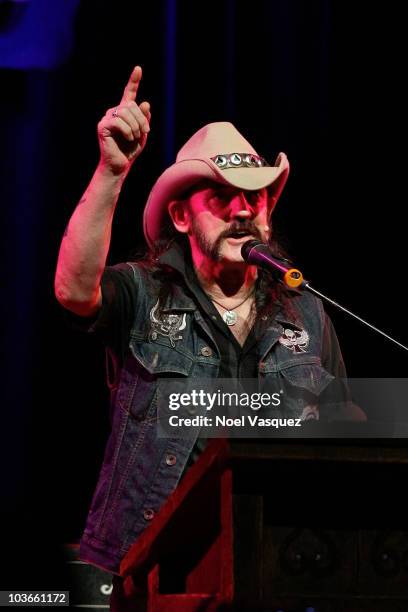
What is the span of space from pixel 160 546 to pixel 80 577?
126 centimetres

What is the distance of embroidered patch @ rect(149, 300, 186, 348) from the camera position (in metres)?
2.47

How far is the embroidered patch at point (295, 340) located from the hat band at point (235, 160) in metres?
0.46

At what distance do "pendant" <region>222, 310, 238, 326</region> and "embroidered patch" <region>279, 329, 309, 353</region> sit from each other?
129mm

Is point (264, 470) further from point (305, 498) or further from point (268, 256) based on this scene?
point (268, 256)

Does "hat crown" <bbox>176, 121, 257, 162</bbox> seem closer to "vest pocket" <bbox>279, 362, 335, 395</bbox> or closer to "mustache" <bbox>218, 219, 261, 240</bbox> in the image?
"mustache" <bbox>218, 219, 261, 240</bbox>

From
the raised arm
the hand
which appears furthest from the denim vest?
the hand

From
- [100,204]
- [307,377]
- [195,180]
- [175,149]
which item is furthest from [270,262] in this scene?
[175,149]

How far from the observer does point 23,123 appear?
3.52 m

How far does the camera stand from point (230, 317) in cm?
257

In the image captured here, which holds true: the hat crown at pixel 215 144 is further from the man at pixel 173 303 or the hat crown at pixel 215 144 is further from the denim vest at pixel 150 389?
the denim vest at pixel 150 389

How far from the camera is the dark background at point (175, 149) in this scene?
3.48 meters

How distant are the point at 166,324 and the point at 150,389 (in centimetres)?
19

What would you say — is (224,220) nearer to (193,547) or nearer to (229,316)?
(229,316)

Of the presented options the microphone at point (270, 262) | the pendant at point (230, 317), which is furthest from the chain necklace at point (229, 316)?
the microphone at point (270, 262)
